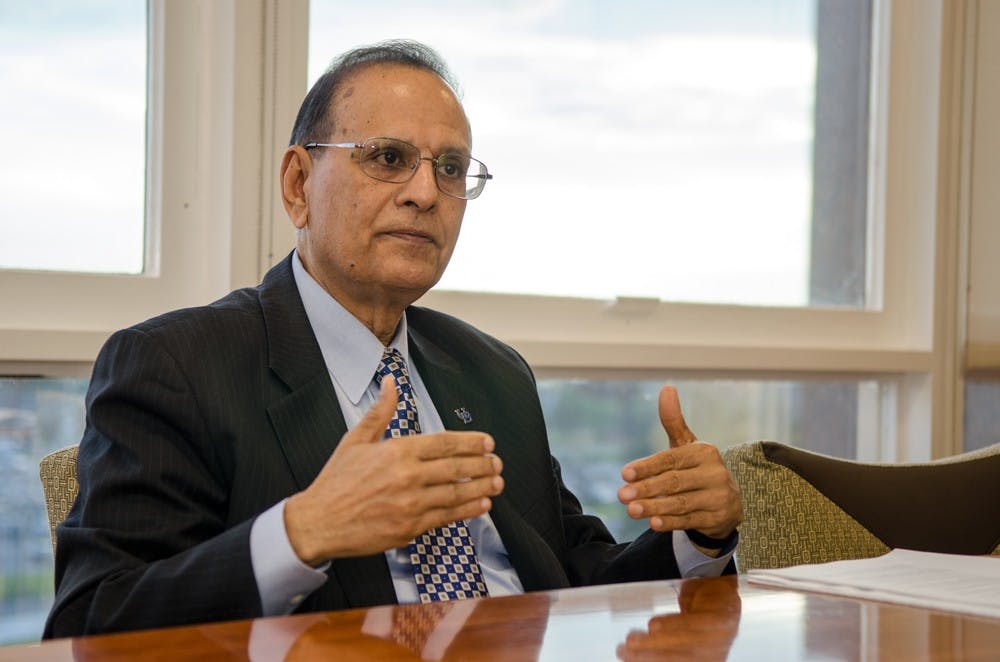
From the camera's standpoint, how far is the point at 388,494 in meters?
1.21

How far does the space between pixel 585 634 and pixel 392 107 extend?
38.4 inches

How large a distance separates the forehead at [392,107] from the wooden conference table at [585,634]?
810 mm

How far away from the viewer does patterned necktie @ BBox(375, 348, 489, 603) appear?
5.03 feet

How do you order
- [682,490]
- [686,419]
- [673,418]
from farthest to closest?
[686,419] → [673,418] → [682,490]

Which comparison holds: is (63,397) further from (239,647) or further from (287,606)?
(239,647)

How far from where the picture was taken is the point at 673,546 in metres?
1.71

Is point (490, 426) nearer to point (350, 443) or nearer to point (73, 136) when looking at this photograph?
point (350, 443)

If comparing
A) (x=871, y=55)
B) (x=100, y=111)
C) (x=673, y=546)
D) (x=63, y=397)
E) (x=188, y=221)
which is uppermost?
(x=871, y=55)

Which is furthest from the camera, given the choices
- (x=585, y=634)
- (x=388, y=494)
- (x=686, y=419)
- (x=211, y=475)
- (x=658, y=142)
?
(x=686, y=419)

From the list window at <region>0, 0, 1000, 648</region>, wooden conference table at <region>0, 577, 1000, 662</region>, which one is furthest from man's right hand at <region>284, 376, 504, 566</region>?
window at <region>0, 0, 1000, 648</region>

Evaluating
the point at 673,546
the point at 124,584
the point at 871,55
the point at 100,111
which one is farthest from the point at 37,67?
the point at 871,55

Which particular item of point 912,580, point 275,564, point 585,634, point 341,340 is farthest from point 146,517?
point 912,580

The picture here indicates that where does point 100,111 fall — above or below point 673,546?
above

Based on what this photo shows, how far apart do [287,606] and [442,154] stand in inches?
31.8
